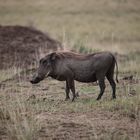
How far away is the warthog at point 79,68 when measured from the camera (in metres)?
11.3

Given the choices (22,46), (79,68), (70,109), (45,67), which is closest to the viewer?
(70,109)

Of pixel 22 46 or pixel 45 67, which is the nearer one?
pixel 45 67

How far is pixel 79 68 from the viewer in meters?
11.5

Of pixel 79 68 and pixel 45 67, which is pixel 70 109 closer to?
pixel 79 68

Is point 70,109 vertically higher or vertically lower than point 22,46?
lower

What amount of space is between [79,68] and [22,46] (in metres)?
8.35

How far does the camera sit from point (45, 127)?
8.60 metres

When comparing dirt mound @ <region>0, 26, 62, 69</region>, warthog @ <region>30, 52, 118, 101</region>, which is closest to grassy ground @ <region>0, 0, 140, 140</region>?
warthog @ <region>30, 52, 118, 101</region>

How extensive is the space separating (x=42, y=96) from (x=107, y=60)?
190cm

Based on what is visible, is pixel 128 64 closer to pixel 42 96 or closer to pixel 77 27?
pixel 42 96

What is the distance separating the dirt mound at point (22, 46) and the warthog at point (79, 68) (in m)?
5.80

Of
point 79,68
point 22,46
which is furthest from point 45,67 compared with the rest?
point 22,46

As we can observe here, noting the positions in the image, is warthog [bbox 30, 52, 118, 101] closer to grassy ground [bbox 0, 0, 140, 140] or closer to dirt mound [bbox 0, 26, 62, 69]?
grassy ground [bbox 0, 0, 140, 140]

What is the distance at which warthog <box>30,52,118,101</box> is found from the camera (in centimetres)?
1126
